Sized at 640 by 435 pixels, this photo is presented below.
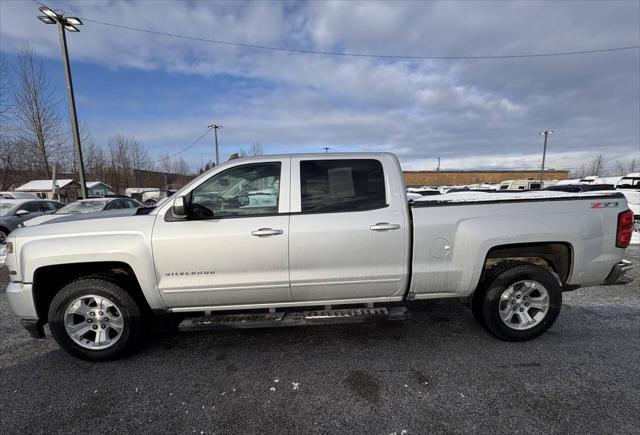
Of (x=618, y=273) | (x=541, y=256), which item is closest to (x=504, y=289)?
(x=541, y=256)

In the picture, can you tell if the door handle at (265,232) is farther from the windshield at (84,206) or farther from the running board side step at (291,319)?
the windshield at (84,206)

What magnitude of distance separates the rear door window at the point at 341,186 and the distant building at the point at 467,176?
8250 cm

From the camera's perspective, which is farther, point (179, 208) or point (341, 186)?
point (341, 186)

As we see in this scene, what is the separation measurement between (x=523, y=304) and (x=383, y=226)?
1.79 meters

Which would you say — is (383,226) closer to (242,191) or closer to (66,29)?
(242,191)

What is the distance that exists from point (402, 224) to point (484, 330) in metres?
1.77

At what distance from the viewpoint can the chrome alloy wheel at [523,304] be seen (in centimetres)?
319

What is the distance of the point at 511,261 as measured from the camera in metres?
3.26

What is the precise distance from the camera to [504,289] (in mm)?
3139

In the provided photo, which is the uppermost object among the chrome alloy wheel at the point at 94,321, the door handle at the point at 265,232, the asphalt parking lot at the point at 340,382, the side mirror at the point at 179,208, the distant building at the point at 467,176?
the distant building at the point at 467,176

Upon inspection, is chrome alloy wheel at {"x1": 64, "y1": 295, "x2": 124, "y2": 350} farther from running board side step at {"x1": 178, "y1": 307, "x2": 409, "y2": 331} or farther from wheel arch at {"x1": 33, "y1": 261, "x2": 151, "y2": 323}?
running board side step at {"x1": 178, "y1": 307, "x2": 409, "y2": 331}

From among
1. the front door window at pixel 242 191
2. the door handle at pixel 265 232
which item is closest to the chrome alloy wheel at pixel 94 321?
the front door window at pixel 242 191

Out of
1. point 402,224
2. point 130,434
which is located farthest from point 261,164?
point 130,434

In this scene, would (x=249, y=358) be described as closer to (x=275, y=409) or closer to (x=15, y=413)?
(x=275, y=409)
